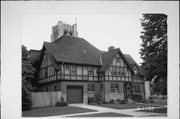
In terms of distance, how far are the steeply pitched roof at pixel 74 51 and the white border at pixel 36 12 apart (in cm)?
339

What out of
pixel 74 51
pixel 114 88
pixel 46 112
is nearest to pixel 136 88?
pixel 114 88

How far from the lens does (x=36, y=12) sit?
29.9 ft

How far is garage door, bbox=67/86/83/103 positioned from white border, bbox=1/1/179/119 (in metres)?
3.53

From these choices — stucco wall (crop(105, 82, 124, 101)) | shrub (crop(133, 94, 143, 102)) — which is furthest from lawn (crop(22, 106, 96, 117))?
shrub (crop(133, 94, 143, 102))

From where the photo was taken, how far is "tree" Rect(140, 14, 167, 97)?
9.91 meters

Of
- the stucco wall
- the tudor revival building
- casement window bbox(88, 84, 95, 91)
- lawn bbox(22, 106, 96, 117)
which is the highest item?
the tudor revival building

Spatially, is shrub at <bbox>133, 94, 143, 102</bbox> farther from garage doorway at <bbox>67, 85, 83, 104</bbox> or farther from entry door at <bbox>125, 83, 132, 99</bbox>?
garage doorway at <bbox>67, 85, 83, 104</bbox>

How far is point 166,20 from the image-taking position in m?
9.97

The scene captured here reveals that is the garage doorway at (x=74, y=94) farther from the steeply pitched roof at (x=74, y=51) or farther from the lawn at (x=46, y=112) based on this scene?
the lawn at (x=46, y=112)

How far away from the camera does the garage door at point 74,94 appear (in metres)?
12.3

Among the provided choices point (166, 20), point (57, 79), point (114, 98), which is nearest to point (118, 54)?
point (114, 98)

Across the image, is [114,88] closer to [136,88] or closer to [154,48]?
[136,88]

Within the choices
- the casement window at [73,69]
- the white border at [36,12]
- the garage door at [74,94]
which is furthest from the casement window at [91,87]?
the white border at [36,12]

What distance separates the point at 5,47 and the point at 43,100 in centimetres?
343
